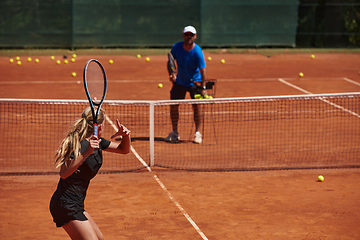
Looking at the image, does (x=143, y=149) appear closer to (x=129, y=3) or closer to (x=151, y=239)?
(x=151, y=239)

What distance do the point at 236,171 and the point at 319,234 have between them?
7.88 feet

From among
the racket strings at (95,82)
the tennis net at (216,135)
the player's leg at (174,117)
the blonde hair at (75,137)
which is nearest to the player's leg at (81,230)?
the blonde hair at (75,137)

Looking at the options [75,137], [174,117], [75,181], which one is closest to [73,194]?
[75,181]

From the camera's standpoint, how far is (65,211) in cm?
377

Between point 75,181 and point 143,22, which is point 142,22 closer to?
point 143,22

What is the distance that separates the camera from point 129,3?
18250 mm

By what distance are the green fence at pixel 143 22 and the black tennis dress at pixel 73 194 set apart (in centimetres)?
1507

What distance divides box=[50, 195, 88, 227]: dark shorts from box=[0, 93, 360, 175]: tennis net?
3784 millimetres

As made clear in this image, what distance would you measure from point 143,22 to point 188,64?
10.3 m

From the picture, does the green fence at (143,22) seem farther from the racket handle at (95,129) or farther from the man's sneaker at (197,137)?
the racket handle at (95,129)

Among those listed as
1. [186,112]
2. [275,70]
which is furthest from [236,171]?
[275,70]

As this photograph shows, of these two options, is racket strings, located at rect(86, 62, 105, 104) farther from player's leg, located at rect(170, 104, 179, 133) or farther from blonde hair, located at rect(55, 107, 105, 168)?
player's leg, located at rect(170, 104, 179, 133)

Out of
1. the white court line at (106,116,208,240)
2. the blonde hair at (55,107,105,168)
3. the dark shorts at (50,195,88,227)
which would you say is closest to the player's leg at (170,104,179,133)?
the white court line at (106,116,208,240)

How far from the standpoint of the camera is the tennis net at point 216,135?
790 cm
